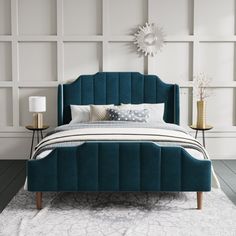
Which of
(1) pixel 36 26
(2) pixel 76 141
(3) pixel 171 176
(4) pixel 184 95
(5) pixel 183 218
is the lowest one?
(5) pixel 183 218

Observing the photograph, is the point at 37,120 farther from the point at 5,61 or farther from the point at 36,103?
the point at 5,61

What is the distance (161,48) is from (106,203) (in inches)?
110

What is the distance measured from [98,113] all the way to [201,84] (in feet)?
4.97

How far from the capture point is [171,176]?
4117mm

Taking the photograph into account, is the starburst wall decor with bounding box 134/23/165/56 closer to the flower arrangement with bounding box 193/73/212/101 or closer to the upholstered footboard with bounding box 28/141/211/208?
the flower arrangement with bounding box 193/73/212/101

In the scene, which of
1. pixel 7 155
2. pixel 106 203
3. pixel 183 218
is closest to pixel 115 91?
pixel 7 155

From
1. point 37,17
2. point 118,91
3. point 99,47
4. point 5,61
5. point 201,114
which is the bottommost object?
point 201,114

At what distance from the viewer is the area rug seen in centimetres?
361

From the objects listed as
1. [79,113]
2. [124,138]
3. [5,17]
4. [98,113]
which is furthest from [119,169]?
[5,17]

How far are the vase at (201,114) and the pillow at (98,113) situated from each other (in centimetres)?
123

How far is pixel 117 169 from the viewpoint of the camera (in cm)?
412

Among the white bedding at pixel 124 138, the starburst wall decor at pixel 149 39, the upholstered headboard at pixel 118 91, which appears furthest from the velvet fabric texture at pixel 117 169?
the starburst wall decor at pixel 149 39

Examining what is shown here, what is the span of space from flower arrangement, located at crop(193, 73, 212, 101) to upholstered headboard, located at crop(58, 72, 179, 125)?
0.36 m

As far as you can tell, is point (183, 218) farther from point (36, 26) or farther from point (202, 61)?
point (36, 26)
